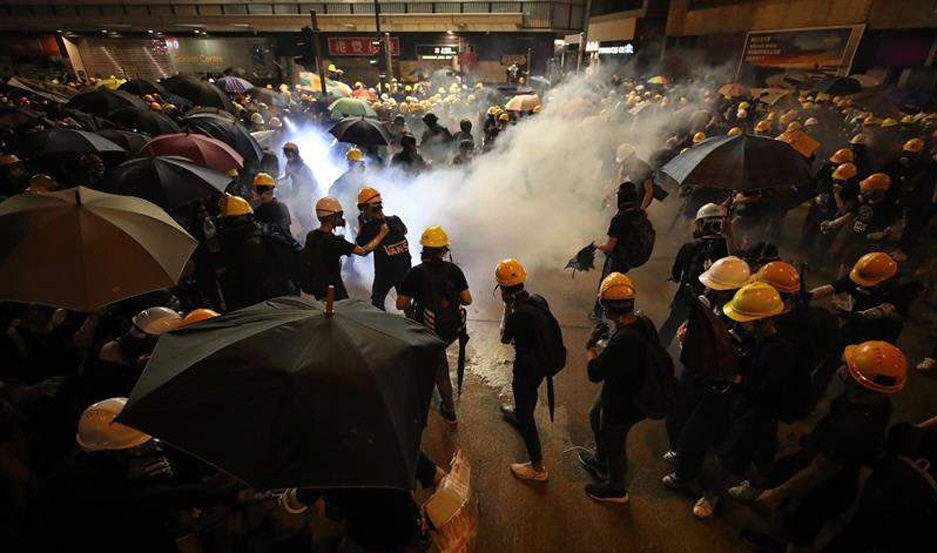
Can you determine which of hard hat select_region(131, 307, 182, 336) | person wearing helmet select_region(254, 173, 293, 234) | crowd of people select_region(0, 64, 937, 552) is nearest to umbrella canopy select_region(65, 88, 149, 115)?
crowd of people select_region(0, 64, 937, 552)

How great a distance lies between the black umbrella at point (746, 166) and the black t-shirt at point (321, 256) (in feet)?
11.3

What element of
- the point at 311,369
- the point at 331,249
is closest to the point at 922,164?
the point at 331,249

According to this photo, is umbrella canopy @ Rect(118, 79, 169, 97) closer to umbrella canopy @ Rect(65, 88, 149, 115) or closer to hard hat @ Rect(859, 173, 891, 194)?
umbrella canopy @ Rect(65, 88, 149, 115)

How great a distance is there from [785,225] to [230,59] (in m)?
36.0

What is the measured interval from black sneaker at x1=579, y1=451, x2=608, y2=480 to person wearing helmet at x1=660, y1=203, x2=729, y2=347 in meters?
1.67

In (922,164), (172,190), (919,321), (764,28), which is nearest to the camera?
(172,190)

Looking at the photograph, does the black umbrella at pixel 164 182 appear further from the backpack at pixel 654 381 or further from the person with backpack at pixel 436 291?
the backpack at pixel 654 381

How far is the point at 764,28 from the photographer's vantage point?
65.4 feet

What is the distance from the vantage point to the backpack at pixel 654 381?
2.83 metres

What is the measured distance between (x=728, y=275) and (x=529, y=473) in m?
2.26

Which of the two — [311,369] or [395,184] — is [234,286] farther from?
[395,184]

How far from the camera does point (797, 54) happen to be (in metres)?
18.4

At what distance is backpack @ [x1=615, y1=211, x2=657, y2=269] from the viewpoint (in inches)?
191

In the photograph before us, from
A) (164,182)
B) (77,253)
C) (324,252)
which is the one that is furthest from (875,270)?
(164,182)
